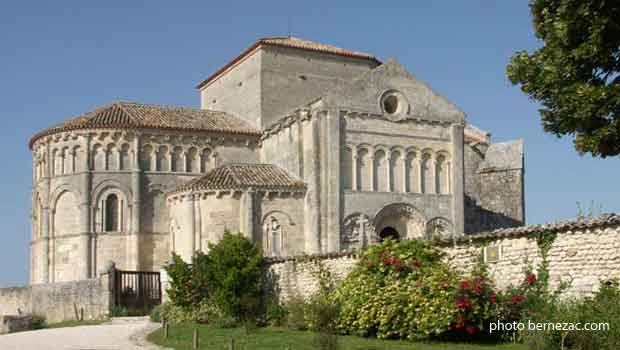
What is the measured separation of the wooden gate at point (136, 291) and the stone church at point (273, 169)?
2106mm

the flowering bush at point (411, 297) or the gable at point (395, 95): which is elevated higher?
the gable at point (395, 95)

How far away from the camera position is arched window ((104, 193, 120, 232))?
38375mm

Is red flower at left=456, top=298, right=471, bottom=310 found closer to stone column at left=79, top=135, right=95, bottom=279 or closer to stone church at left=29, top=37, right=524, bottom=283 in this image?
stone church at left=29, top=37, right=524, bottom=283

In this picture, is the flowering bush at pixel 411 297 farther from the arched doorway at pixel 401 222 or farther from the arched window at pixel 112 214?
the arched window at pixel 112 214

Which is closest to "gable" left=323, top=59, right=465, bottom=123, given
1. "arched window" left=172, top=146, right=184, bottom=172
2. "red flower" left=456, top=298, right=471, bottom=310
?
"arched window" left=172, top=146, right=184, bottom=172

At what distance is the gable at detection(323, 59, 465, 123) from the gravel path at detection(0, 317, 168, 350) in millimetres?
12418

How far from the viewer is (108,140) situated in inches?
1505

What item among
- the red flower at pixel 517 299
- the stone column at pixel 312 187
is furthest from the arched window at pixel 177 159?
the red flower at pixel 517 299

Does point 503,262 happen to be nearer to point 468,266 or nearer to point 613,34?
point 468,266

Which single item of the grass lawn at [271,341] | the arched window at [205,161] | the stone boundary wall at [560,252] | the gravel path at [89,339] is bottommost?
the gravel path at [89,339]

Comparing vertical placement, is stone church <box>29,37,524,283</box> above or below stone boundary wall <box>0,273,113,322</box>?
above

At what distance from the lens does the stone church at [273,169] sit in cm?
3344

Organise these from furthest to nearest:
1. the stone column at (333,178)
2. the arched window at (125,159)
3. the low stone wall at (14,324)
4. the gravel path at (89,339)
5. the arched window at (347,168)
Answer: the arched window at (125,159) < the arched window at (347,168) < the stone column at (333,178) < the low stone wall at (14,324) < the gravel path at (89,339)

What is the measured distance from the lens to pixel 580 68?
1510 cm
